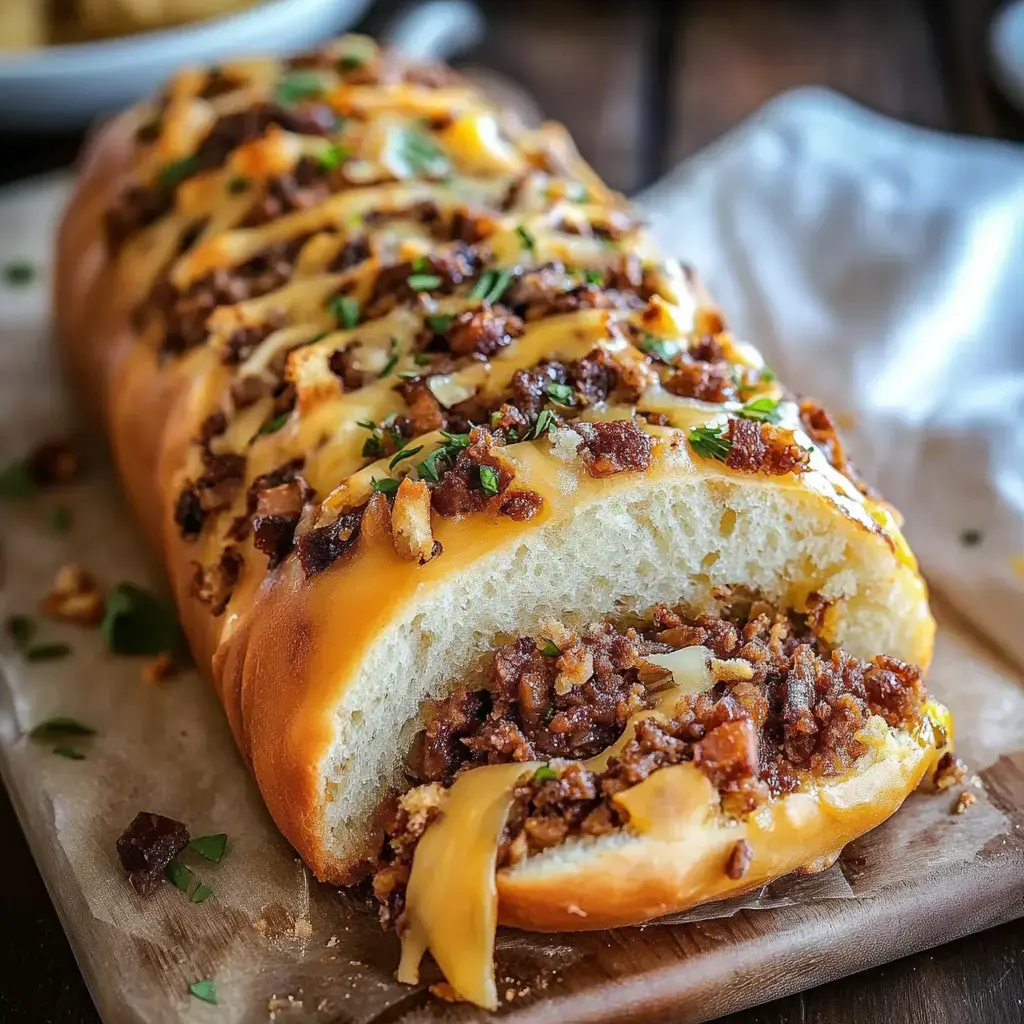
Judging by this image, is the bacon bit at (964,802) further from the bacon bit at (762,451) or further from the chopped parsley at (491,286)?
the chopped parsley at (491,286)

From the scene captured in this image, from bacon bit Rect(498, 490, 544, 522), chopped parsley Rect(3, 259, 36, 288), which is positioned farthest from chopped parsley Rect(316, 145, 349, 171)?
chopped parsley Rect(3, 259, 36, 288)

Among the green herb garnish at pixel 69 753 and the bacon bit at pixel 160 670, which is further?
the bacon bit at pixel 160 670

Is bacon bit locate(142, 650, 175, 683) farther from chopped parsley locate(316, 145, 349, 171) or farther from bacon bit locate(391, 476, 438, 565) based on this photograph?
chopped parsley locate(316, 145, 349, 171)

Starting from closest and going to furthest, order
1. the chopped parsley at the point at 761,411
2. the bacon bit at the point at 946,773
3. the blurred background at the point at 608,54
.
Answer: the chopped parsley at the point at 761,411, the bacon bit at the point at 946,773, the blurred background at the point at 608,54

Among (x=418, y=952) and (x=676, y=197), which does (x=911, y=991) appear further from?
(x=676, y=197)

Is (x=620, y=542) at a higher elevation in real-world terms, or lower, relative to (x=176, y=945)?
higher

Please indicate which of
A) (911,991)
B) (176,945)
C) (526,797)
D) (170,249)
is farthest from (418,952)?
(170,249)

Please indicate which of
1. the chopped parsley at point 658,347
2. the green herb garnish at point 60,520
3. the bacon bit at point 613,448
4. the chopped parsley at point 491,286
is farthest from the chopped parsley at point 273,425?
the green herb garnish at point 60,520
